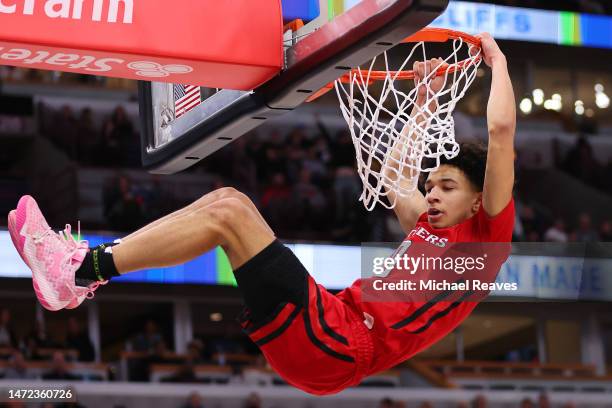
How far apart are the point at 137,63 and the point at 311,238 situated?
32.3 ft

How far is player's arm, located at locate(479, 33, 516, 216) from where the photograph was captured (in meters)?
5.01

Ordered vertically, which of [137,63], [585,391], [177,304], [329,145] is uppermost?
[137,63]

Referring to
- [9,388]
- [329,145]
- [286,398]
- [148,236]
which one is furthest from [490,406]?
[148,236]

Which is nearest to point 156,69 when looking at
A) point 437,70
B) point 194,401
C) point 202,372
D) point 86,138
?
point 437,70

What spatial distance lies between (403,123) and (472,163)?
39 cm

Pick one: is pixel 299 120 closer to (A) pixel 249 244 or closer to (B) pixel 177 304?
(B) pixel 177 304

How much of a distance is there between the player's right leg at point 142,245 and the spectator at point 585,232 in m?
11.8

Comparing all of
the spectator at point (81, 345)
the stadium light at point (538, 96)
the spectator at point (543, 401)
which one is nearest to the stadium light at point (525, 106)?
the stadium light at point (538, 96)

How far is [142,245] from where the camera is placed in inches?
191

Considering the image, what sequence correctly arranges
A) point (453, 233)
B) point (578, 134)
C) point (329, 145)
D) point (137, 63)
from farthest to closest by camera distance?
point (578, 134), point (329, 145), point (453, 233), point (137, 63)

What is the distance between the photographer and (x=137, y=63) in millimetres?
4707

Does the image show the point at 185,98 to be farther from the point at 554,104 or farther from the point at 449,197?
the point at 554,104

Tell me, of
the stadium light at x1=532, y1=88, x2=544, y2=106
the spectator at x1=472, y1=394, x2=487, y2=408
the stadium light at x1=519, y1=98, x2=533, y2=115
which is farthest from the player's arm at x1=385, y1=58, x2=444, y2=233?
the stadium light at x1=532, y1=88, x2=544, y2=106

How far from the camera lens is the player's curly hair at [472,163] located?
18.0 feet
